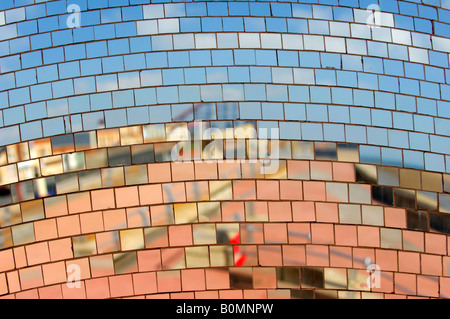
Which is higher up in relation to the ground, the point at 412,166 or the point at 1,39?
the point at 1,39

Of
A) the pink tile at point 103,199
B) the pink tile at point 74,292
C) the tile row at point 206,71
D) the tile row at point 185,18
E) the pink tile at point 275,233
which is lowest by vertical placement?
the pink tile at point 74,292

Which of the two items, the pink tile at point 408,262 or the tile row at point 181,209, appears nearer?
the tile row at point 181,209

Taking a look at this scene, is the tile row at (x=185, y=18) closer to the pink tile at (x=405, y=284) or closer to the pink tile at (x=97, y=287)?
the pink tile at (x=97, y=287)

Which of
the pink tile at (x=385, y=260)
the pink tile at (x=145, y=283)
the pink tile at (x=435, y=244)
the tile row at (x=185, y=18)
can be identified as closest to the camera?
the pink tile at (x=145, y=283)

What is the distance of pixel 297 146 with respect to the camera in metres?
7.67

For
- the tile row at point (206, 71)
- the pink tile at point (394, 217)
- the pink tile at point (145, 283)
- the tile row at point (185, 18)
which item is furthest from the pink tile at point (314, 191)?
the pink tile at point (145, 283)

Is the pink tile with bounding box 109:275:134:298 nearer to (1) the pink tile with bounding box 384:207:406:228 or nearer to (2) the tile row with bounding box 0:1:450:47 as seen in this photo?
(2) the tile row with bounding box 0:1:450:47

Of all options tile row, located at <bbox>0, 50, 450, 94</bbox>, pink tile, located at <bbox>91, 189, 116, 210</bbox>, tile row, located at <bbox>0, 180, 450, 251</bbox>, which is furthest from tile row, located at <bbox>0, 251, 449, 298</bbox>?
tile row, located at <bbox>0, 50, 450, 94</bbox>

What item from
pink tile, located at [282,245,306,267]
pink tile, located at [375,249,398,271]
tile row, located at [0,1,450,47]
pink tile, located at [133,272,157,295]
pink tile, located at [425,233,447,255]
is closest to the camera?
pink tile, located at [133,272,157,295]

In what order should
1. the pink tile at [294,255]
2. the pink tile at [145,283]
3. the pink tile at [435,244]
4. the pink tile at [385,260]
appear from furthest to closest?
the pink tile at [435,244] → the pink tile at [385,260] → the pink tile at [294,255] → the pink tile at [145,283]
